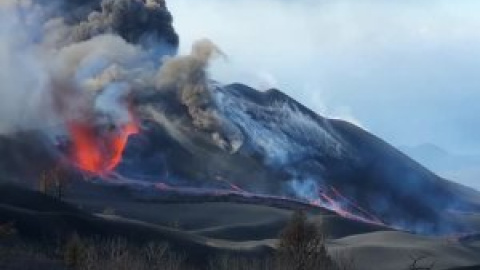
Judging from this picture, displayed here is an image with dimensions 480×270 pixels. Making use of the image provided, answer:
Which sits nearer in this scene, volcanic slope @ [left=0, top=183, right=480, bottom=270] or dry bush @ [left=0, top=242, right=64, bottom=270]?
dry bush @ [left=0, top=242, right=64, bottom=270]

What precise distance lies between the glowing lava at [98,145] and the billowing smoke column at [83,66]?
14 centimetres

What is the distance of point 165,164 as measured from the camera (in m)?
132

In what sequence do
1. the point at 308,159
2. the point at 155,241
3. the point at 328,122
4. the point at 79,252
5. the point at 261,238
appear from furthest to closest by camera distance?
the point at 328,122
the point at 308,159
the point at 261,238
the point at 155,241
the point at 79,252

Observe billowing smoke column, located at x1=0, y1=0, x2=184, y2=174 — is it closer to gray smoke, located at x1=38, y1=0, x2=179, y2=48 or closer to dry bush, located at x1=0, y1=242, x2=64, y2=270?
gray smoke, located at x1=38, y1=0, x2=179, y2=48

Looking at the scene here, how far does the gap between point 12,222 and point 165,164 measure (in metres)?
61.4

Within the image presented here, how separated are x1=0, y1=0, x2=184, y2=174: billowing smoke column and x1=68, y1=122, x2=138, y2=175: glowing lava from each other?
14 centimetres

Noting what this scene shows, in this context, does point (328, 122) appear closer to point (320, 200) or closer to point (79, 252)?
point (320, 200)

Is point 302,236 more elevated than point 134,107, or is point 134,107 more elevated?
point 134,107

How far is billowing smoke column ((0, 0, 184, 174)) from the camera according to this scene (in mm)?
133750

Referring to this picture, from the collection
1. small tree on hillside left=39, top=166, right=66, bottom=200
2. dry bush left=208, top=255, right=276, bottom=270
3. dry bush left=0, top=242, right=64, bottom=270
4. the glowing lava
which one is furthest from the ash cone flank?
dry bush left=0, top=242, right=64, bottom=270

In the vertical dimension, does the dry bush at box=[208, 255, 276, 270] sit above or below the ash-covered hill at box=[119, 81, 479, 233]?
below

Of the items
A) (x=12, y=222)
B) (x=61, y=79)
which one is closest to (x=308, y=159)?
(x=61, y=79)

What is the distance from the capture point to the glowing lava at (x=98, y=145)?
129375mm

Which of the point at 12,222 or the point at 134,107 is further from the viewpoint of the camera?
the point at 134,107
